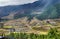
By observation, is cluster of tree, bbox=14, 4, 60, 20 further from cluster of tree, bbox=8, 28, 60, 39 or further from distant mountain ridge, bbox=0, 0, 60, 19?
cluster of tree, bbox=8, 28, 60, 39

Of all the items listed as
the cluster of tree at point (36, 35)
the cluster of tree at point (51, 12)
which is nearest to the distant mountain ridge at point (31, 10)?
the cluster of tree at point (51, 12)

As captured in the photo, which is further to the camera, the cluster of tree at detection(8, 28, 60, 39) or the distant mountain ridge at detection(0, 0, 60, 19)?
the distant mountain ridge at detection(0, 0, 60, 19)

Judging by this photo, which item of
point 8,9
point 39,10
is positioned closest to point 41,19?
point 39,10

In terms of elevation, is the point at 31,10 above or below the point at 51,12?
above

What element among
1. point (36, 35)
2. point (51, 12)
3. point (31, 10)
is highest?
point (31, 10)

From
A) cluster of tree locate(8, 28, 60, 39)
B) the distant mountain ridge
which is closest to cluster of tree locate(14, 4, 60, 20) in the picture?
the distant mountain ridge

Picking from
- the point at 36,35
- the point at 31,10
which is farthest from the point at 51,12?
the point at 36,35

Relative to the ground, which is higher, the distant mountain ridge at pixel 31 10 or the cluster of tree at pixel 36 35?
the distant mountain ridge at pixel 31 10

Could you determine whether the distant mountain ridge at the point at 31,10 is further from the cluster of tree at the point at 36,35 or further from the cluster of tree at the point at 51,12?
the cluster of tree at the point at 36,35

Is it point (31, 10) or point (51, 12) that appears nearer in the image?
point (51, 12)

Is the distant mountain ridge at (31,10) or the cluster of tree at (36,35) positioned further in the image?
the distant mountain ridge at (31,10)

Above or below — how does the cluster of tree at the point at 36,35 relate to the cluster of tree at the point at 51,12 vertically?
below

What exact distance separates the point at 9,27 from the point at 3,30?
22 centimetres

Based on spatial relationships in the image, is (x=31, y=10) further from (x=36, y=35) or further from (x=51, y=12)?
(x=36, y=35)
